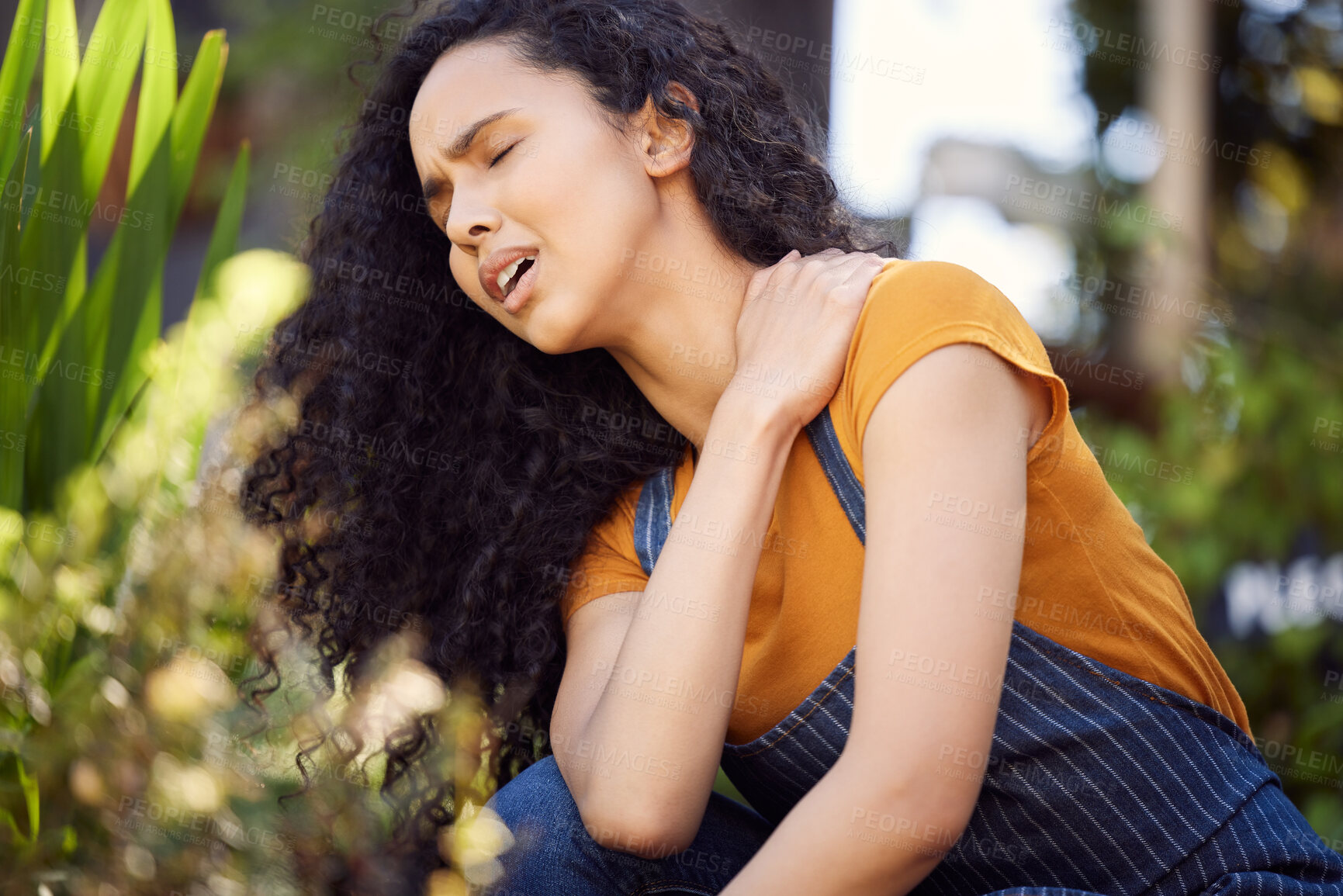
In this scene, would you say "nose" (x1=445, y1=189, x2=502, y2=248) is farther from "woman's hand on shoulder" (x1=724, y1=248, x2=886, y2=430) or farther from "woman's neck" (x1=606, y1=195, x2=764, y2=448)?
"woman's hand on shoulder" (x1=724, y1=248, x2=886, y2=430)

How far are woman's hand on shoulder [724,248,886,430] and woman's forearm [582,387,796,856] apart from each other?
0.12 ft

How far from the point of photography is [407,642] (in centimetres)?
205

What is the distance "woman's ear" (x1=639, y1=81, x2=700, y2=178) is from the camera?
1.73 metres

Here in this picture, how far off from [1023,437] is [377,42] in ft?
4.53

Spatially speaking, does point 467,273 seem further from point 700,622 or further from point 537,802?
point 537,802

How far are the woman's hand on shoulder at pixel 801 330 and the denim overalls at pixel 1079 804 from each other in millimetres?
64

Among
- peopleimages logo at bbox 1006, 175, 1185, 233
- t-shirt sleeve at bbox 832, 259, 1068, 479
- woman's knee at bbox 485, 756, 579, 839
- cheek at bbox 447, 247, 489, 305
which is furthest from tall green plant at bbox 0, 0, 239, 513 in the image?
peopleimages logo at bbox 1006, 175, 1185, 233

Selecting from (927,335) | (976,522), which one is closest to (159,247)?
(927,335)

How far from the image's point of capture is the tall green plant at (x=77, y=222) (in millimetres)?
1887

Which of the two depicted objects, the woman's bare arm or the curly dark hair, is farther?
the curly dark hair

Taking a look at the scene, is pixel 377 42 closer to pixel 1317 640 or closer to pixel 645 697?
pixel 645 697

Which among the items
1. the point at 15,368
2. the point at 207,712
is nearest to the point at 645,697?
the point at 207,712

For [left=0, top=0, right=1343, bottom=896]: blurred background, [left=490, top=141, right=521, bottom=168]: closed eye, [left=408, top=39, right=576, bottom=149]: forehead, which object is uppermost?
[left=408, top=39, right=576, bottom=149]: forehead

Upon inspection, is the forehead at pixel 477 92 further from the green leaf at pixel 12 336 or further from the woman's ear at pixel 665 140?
the green leaf at pixel 12 336
